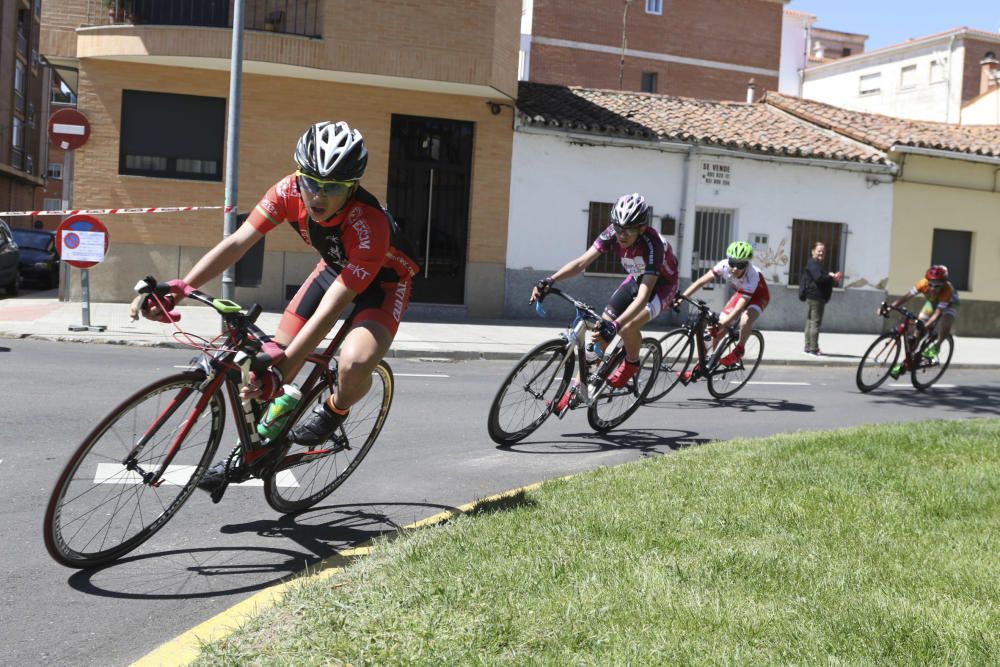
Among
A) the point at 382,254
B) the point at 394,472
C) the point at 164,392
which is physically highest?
the point at 382,254

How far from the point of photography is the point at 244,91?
19.3 metres

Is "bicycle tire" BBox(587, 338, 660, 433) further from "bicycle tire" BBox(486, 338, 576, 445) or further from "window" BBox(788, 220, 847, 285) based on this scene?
"window" BBox(788, 220, 847, 285)

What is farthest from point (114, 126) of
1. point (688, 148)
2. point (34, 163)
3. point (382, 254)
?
point (34, 163)

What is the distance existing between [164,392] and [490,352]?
1047cm

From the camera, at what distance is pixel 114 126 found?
1891cm

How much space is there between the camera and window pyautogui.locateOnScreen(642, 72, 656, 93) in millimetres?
42281

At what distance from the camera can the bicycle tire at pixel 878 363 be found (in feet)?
41.6

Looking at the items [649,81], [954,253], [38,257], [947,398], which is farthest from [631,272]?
[649,81]

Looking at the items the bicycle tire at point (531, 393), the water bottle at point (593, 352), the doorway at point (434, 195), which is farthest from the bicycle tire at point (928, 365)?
the doorway at point (434, 195)

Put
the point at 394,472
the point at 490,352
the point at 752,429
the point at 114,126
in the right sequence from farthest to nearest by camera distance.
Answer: the point at 114,126, the point at 490,352, the point at 752,429, the point at 394,472

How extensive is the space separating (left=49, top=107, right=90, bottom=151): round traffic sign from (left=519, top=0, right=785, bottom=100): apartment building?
26854 mm

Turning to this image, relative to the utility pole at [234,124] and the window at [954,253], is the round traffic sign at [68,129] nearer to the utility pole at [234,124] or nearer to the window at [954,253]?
the utility pole at [234,124]

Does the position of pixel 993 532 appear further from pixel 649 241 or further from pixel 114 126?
pixel 114 126

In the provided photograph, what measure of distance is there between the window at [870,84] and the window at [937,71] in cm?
325
